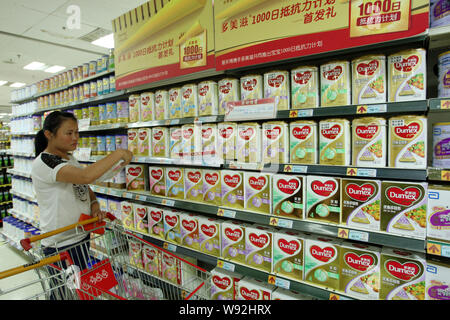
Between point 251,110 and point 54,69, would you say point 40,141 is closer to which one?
point 251,110

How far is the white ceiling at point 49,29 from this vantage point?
4.13 m

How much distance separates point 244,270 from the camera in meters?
1.86

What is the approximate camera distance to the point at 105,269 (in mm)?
1519

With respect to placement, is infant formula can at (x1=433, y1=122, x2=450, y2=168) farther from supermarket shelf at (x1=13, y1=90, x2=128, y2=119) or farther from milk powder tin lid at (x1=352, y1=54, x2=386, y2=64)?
supermarket shelf at (x1=13, y1=90, x2=128, y2=119)

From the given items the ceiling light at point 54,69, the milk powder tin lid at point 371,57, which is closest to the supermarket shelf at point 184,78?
the milk powder tin lid at point 371,57

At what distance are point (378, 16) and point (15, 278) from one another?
4940 millimetres

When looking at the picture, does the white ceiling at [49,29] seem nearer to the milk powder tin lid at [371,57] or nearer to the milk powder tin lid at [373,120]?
the milk powder tin lid at [371,57]

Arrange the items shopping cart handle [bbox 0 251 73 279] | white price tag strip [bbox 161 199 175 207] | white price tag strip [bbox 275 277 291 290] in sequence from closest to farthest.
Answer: shopping cart handle [bbox 0 251 73 279] → white price tag strip [bbox 275 277 291 290] → white price tag strip [bbox 161 199 175 207]

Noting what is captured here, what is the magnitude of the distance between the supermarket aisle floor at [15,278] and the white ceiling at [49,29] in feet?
13.0

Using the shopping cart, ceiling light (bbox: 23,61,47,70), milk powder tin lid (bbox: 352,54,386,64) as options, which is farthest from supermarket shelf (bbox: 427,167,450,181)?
ceiling light (bbox: 23,61,47,70)

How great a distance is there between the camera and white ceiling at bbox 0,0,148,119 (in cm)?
413

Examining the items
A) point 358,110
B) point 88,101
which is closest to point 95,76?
point 88,101
